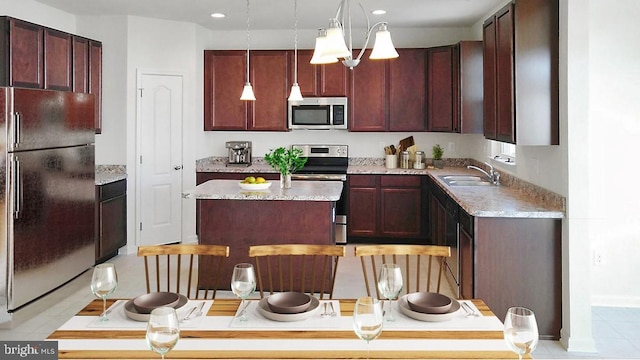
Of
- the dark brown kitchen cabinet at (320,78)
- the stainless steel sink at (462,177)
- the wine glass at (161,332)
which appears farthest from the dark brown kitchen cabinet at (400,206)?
the wine glass at (161,332)

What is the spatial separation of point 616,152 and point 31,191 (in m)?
4.19

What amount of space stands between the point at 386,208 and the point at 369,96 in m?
1.36

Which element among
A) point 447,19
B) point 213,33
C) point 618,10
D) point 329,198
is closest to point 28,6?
point 213,33

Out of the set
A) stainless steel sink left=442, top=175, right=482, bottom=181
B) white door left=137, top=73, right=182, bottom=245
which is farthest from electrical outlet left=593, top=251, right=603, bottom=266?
white door left=137, top=73, right=182, bottom=245

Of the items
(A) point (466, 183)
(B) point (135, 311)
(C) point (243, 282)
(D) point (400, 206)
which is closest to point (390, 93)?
(D) point (400, 206)

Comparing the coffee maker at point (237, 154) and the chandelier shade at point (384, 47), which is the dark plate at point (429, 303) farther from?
the coffee maker at point (237, 154)

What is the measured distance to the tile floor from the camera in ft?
10.3

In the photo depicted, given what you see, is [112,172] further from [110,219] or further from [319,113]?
[319,113]

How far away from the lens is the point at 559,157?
10.9 feet

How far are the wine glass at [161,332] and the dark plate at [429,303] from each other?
0.83 metres

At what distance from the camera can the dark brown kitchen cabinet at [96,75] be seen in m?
5.37

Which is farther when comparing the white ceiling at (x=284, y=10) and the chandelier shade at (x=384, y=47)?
the white ceiling at (x=284, y=10)

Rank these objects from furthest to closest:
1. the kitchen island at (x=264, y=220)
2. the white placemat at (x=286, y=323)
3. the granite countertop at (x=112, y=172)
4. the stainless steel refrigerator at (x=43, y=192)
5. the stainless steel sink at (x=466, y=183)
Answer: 1. the granite countertop at (x=112, y=172)
2. the stainless steel sink at (x=466, y=183)
3. the kitchen island at (x=264, y=220)
4. the stainless steel refrigerator at (x=43, y=192)
5. the white placemat at (x=286, y=323)

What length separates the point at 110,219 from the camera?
5277 mm
